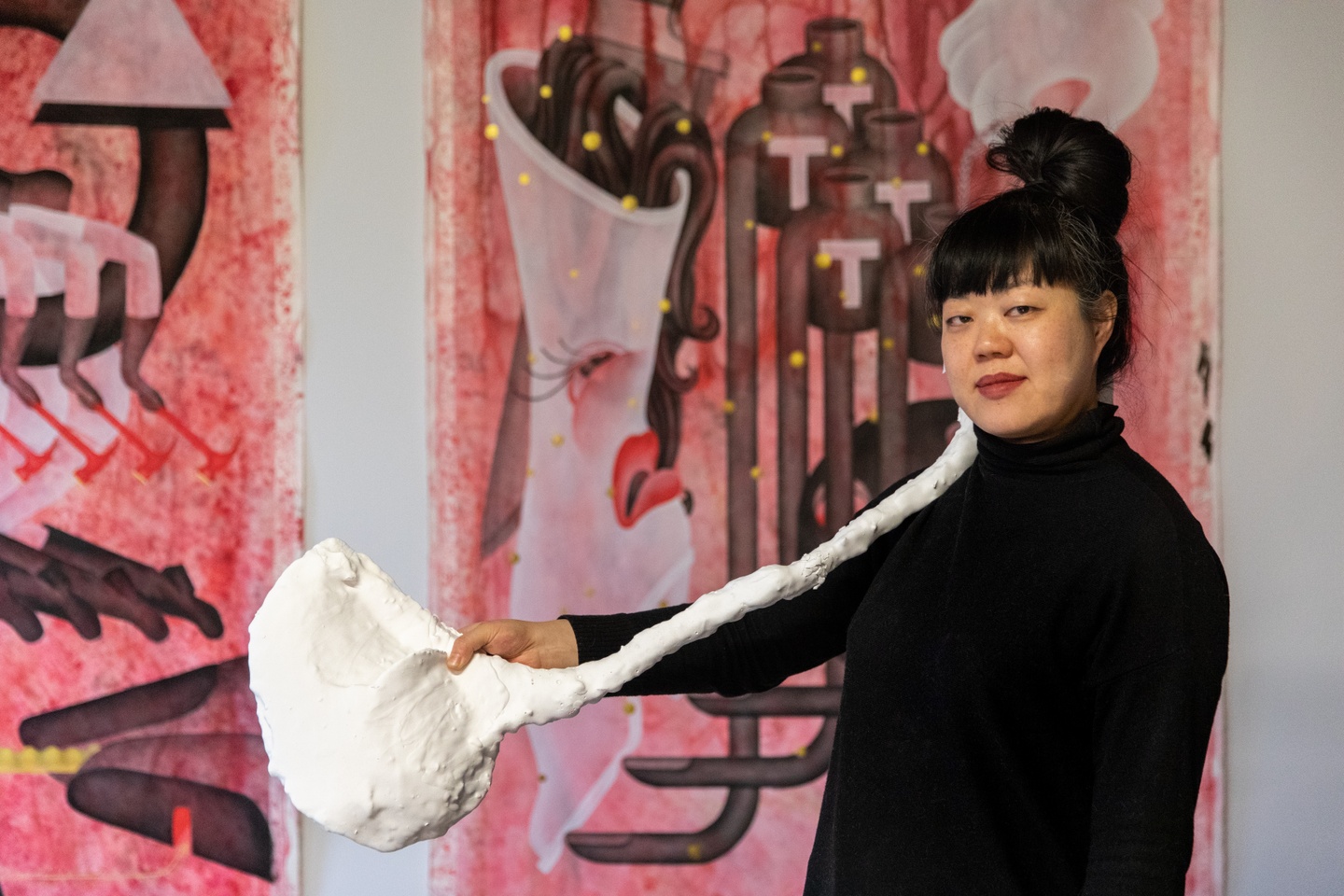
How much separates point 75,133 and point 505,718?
1.41 meters

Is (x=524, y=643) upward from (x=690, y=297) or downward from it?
downward

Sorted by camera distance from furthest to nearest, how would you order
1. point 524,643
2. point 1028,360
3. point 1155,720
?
point 524,643 < point 1028,360 < point 1155,720

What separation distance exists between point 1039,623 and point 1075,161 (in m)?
0.40

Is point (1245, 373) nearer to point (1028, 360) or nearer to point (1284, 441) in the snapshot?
point (1284, 441)

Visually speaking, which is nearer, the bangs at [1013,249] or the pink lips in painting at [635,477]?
the bangs at [1013,249]

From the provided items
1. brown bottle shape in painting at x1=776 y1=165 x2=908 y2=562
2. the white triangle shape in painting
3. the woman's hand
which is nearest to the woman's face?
the woman's hand

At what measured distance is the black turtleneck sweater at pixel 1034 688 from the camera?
29.3 inches

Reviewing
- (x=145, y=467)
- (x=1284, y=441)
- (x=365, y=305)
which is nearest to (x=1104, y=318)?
(x=1284, y=441)

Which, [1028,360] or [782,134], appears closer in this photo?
[1028,360]

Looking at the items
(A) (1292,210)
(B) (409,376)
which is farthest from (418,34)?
(A) (1292,210)

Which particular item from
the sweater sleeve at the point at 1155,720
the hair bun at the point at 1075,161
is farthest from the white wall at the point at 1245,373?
the sweater sleeve at the point at 1155,720

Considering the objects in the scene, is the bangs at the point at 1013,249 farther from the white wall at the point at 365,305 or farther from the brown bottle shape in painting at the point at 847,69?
the white wall at the point at 365,305

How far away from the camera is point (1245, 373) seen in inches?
70.6

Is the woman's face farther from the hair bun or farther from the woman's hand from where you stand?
the woman's hand
